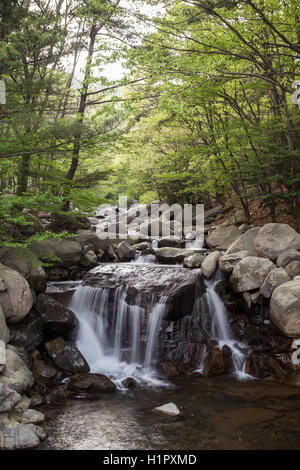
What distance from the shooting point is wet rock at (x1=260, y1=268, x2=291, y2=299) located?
24.8 feet

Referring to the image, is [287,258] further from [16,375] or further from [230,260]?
[16,375]

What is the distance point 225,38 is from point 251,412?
24.6 feet

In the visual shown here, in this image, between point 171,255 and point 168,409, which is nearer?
point 168,409

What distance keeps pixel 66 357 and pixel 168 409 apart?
2480 mm

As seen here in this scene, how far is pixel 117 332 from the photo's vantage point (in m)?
8.00

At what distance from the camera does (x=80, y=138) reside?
29.6 ft

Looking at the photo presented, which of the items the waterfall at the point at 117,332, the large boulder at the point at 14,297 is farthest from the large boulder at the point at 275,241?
the large boulder at the point at 14,297

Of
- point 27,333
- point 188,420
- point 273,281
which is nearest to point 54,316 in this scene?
point 27,333

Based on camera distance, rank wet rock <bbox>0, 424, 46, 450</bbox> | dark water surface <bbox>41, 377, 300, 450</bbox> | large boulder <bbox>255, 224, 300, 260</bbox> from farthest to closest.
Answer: large boulder <bbox>255, 224, 300, 260</bbox>, dark water surface <bbox>41, 377, 300, 450</bbox>, wet rock <bbox>0, 424, 46, 450</bbox>

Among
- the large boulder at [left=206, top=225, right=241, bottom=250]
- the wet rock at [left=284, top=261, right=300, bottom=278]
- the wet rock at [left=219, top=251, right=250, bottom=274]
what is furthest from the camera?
the large boulder at [left=206, top=225, right=241, bottom=250]

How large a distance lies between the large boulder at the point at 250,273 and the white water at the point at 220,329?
25.5 inches

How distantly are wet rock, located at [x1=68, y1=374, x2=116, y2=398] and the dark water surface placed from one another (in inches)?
7.4

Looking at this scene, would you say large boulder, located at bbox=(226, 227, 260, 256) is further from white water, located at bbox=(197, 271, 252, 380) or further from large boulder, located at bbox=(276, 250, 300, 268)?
large boulder, located at bbox=(276, 250, 300, 268)

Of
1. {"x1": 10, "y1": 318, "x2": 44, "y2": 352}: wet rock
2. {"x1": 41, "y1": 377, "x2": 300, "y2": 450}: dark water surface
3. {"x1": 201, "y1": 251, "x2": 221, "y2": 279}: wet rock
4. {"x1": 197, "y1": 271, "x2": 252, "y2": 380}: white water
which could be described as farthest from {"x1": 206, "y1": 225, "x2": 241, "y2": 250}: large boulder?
{"x1": 10, "y1": 318, "x2": 44, "y2": 352}: wet rock
